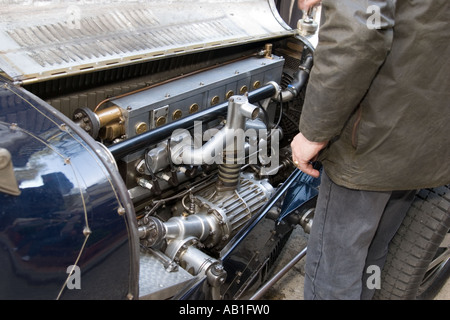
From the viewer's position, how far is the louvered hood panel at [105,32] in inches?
67.6

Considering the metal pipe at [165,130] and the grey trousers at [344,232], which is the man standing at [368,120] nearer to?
the grey trousers at [344,232]

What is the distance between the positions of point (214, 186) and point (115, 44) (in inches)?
31.4

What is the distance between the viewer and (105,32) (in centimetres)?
199

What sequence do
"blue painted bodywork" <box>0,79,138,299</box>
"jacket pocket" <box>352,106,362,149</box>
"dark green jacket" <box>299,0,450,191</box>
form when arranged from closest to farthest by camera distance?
"blue painted bodywork" <box>0,79,138,299</box> → "dark green jacket" <box>299,0,450,191</box> → "jacket pocket" <box>352,106,362,149</box>

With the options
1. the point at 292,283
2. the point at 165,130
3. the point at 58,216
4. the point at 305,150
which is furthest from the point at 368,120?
the point at 292,283

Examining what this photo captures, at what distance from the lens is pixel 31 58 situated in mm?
1700

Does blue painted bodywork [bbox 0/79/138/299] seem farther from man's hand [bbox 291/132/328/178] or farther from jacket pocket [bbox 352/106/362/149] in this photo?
jacket pocket [bbox 352/106/362/149]

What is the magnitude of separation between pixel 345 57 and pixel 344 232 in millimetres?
666

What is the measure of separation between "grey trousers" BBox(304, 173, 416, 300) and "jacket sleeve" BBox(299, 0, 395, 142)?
327 mm

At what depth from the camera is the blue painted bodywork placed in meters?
1.12

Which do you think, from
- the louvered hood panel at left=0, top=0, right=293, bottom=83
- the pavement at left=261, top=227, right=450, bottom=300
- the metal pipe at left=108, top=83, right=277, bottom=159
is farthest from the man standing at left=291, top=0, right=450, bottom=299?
the louvered hood panel at left=0, top=0, right=293, bottom=83

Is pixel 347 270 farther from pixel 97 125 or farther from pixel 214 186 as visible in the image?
pixel 97 125

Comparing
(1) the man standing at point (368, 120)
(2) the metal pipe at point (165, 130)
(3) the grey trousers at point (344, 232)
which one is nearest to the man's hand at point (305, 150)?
(1) the man standing at point (368, 120)

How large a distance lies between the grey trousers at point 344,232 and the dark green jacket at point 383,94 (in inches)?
3.7
